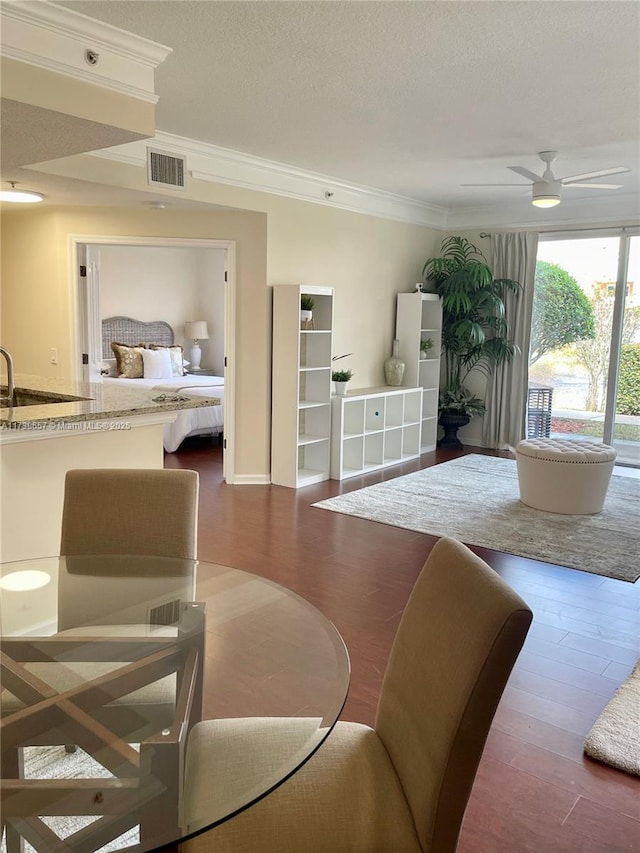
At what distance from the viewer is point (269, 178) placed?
5.47 m

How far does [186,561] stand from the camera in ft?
7.54

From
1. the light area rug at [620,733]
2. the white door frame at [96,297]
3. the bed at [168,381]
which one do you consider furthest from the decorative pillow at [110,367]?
the light area rug at [620,733]

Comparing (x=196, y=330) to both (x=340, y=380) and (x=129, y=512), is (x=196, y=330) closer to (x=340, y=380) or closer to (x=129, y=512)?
(x=340, y=380)

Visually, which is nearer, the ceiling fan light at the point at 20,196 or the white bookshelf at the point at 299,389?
the ceiling fan light at the point at 20,196

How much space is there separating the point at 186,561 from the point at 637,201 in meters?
6.09

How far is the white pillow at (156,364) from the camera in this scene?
8.32 meters

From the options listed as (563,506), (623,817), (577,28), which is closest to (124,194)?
(577,28)

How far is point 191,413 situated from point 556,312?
4.01 metres

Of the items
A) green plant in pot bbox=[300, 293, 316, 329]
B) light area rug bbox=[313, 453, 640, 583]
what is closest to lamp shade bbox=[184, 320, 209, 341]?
green plant in pot bbox=[300, 293, 316, 329]

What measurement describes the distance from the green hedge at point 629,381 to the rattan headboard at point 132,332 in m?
5.78

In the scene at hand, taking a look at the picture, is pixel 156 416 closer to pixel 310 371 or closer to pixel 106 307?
pixel 310 371

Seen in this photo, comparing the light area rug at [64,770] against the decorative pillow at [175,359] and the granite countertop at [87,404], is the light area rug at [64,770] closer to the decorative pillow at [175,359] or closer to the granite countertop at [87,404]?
the granite countertop at [87,404]

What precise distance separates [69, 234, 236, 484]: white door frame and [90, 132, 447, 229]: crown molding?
57cm

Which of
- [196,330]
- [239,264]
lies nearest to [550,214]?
[239,264]
